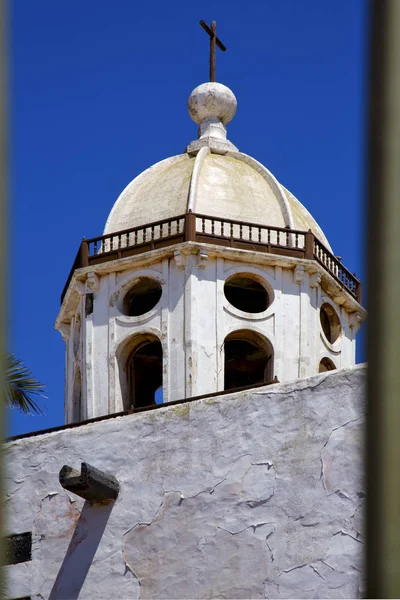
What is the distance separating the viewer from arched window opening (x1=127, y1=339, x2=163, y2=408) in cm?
2711

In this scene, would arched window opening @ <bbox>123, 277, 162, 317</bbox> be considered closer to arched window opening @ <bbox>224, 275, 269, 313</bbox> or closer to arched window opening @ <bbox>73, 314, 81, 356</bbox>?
arched window opening @ <bbox>73, 314, 81, 356</bbox>

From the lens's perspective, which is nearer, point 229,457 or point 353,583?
point 353,583

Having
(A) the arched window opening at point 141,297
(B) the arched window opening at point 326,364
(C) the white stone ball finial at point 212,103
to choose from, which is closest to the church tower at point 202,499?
Answer: (A) the arched window opening at point 141,297

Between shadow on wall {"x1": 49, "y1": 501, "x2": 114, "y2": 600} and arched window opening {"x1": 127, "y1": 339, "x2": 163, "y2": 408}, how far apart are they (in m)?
9.96

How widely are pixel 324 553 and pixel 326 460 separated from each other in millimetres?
1190

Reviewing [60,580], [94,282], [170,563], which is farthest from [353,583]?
[94,282]

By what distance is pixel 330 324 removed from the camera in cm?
2834

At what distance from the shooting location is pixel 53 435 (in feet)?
58.3

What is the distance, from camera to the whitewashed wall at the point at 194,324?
25.9m

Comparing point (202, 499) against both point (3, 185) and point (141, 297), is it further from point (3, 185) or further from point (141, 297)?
point (3, 185)

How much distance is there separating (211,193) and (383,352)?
86.6ft

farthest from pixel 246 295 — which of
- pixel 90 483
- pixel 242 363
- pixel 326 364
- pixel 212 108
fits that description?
pixel 90 483

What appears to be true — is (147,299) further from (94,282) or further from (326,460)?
(326,460)

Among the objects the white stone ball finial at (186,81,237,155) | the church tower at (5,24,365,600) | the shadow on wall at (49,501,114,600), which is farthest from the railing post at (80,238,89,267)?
the shadow on wall at (49,501,114,600)
